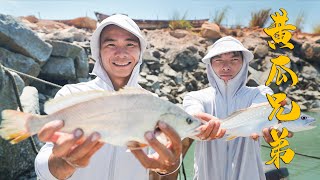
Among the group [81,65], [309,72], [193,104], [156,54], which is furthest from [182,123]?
[309,72]

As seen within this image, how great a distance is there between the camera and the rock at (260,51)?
2045 centimetres

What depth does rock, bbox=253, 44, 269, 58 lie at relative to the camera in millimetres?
20453

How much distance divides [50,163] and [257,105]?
209 centimetres

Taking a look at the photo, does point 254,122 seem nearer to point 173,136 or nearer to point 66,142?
point 173,136

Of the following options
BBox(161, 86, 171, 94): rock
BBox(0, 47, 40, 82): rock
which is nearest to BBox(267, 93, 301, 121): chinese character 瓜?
BBox(0, 47, 40, 82): rock

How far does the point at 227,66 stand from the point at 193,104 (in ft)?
1.87

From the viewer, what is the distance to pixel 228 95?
3.73 metres

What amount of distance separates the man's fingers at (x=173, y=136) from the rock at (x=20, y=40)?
738cm

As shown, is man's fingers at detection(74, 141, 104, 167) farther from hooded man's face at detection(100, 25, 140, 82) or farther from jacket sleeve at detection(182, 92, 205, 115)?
jacket sleeve at detection(182, 92, 205, 115)

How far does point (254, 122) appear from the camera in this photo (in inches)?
135

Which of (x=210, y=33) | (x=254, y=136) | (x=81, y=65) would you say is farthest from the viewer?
(x=210, y=33)

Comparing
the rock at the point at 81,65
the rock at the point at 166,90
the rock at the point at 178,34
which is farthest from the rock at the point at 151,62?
the rock at the point at 81,65

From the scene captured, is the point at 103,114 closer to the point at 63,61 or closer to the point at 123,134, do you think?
the point at 123,134

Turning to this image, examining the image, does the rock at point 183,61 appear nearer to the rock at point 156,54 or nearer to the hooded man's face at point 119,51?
the rock at point 156,54
